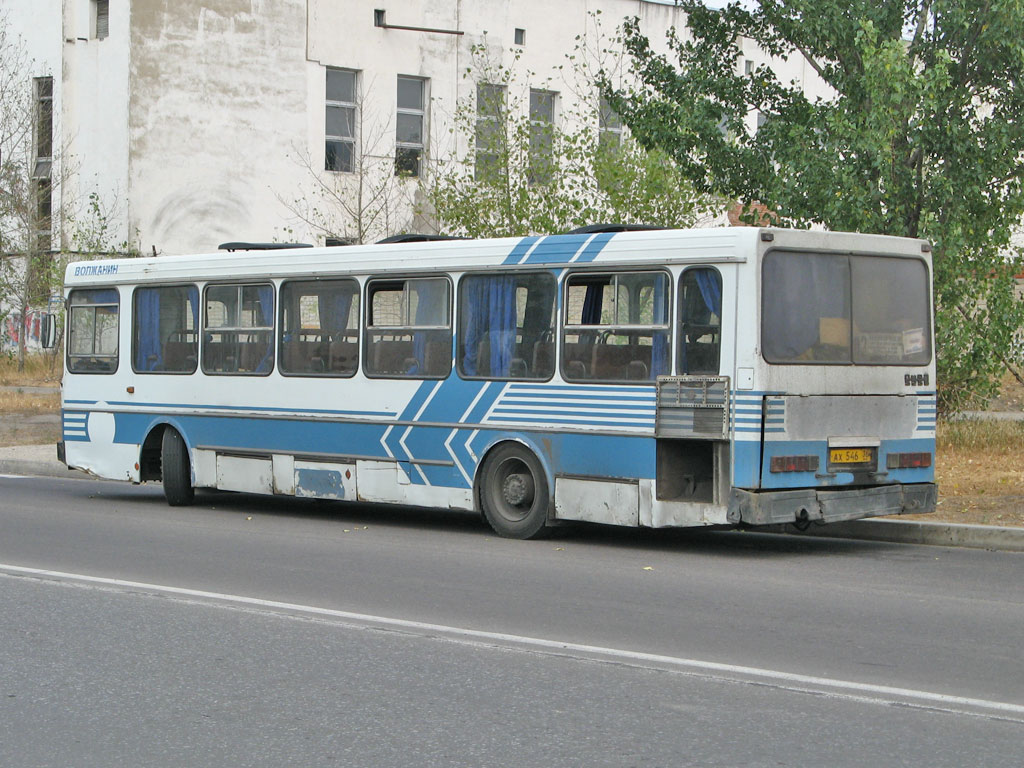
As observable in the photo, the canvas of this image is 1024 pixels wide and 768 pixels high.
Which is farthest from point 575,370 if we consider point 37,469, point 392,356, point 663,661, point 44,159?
point 44,159

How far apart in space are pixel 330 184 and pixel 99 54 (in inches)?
270

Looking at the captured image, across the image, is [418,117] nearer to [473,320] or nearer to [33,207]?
[33,207]

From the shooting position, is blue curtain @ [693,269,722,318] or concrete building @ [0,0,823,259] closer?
blue curtain @ [693,269,722,318]

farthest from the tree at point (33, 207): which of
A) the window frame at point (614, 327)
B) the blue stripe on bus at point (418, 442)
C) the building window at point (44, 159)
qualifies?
the window frame at point (614, 327)

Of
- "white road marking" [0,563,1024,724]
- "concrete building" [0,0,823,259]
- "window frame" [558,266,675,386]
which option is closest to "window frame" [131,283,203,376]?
"window frame" [558,266,675,386]

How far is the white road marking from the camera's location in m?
7.04

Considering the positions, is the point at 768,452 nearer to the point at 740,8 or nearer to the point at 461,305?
the point at 461,305

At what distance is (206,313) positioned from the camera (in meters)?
16.4

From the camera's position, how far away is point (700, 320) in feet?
40.7

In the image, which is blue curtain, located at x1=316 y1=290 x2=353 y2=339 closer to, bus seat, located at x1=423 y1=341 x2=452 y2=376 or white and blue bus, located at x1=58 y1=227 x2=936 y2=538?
white and blue bus, located at x1=58 y1=227 x2=936 y2=538

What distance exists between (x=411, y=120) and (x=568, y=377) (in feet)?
106

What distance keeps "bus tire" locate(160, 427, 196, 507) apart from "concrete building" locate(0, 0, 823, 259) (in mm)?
23728

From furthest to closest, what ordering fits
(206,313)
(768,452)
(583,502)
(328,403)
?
(206,313)
(328,403)
(583,502)
(768,452)

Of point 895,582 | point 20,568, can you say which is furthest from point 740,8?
point 20,568
